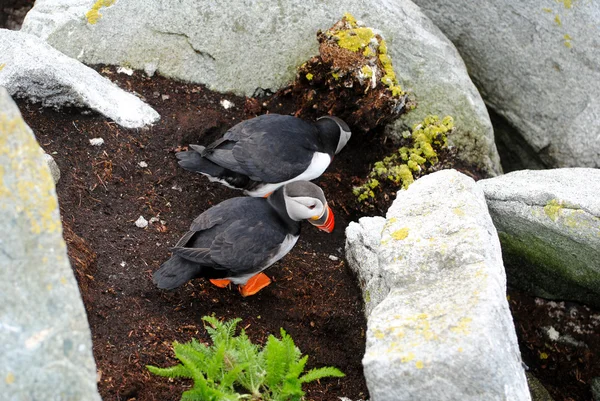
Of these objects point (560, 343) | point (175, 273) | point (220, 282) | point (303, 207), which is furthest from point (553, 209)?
point (175, 273)

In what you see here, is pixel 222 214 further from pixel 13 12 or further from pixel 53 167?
pixel 13 12

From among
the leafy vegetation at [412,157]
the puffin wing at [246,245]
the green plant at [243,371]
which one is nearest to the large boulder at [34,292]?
the green plant at [243,371]

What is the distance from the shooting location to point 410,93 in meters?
6.42

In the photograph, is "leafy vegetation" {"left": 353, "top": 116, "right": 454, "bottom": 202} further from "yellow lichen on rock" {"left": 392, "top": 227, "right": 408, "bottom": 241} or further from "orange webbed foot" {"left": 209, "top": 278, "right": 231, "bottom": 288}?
"yellow lichen on rock" {"left": 392, "top": 227, "right": 408, "bottom": 241}

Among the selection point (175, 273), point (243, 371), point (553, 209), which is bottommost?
point (175, 273)

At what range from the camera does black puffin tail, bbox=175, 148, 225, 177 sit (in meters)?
5.43

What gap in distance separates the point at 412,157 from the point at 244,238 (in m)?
2.03

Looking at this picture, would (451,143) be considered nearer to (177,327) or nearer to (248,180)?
(248,180)

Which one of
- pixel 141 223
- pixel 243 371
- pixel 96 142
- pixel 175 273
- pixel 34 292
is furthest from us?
pixel 96 142

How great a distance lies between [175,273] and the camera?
4.39 m

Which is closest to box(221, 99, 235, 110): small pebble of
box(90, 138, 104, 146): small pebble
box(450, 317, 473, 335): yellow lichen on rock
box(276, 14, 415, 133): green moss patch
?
box(276, 14, 415, 133): green moss patch

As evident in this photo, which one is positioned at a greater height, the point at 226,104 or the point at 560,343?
the point at 560,343

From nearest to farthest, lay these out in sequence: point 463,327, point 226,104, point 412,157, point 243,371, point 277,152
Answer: point 463,327 < point 243,371 < point 277,152 < point 412,157 < point 226,104

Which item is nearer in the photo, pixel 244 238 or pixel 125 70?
pixel 244 238
